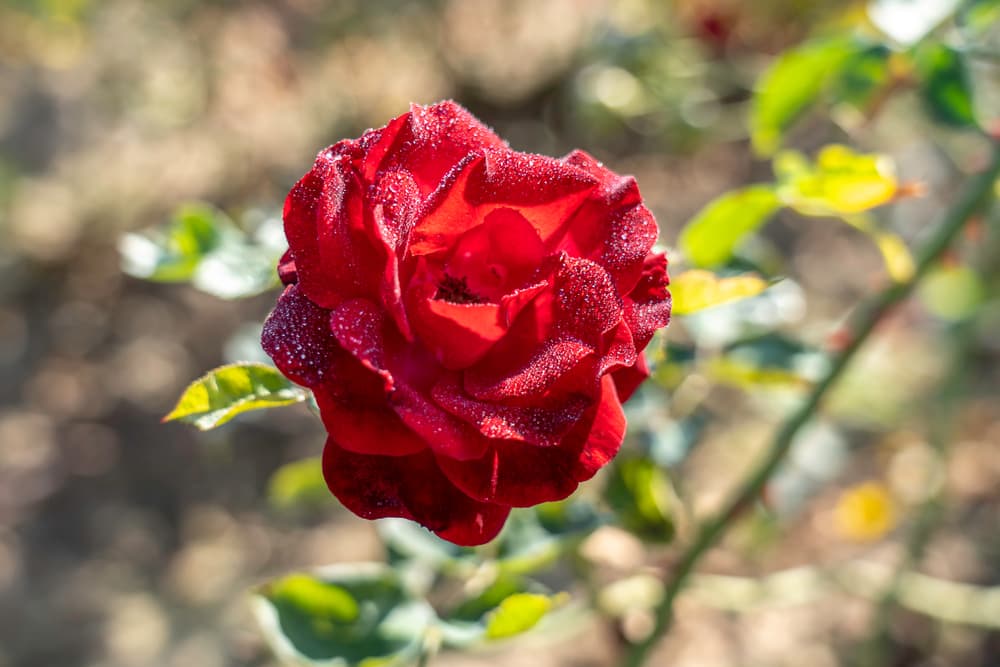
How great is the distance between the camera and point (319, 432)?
2086 mm

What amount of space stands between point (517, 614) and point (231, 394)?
10.2 inches

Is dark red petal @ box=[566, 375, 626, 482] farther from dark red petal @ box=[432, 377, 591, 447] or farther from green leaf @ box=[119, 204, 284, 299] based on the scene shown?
green leaf @ box=[119, 204, 284, 299]

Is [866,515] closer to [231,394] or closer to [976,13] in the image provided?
[976,13]

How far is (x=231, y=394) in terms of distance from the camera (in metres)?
0.54

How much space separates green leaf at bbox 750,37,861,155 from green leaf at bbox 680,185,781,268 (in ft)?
0.53

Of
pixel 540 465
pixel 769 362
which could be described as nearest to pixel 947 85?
pixel 769 362

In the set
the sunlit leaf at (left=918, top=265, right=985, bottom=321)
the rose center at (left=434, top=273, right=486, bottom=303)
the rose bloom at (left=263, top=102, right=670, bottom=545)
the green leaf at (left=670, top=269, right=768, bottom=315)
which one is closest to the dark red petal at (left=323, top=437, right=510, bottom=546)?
the rose bloom at (left=263, top=102, right=670, bottom=545)

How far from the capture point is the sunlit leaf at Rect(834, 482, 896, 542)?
1724 millimetres

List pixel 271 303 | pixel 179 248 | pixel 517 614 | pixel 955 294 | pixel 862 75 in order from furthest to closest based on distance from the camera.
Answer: pixel 271 303 < pixel 955 294 < pixel 862 75 < pixel 179 248 < pixel 517 614

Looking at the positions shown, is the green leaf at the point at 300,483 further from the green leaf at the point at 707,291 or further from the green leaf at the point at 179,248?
the green leaf at the point at 707,291

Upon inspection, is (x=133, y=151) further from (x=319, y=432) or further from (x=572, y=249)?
(x=572, y=249)

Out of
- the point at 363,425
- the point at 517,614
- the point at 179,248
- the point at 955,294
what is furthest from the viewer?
the point at 955,294

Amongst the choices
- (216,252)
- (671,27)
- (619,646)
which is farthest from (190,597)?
(671,27)

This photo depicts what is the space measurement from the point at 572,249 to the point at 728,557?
1330mm
